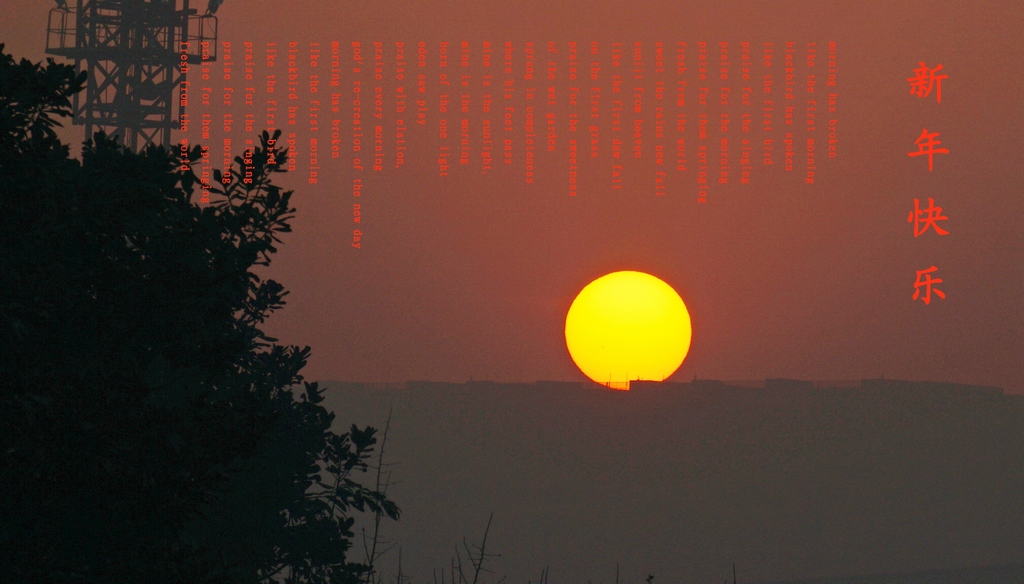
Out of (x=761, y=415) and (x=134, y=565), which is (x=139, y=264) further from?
(x=761, y=415)

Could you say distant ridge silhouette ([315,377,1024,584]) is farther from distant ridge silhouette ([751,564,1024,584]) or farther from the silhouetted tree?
the silhouetted tree

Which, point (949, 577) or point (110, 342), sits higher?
point (110, 342)

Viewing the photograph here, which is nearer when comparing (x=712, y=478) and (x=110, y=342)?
(x=110, y=342)

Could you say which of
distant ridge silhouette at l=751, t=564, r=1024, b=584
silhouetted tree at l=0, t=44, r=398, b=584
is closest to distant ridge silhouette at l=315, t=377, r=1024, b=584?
distant ridge silhouette at l=751, t=564, r=1024, b=584

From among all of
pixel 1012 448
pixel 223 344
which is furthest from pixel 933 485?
pixel 223 344

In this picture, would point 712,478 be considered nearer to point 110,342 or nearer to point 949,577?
point 949,577

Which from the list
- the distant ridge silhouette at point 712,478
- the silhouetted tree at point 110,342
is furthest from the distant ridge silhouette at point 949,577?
the silhouetted tree at point 110,342

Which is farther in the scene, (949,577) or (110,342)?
(949,577)

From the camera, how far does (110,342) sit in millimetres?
7758

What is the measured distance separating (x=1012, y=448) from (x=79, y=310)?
432ft

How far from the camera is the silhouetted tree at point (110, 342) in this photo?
21.9ft

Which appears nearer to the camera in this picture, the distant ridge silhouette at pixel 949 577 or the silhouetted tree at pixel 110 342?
the silhouetted tree at pixel 110 342

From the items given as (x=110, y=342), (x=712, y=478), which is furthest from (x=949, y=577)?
(x=110, y=342)

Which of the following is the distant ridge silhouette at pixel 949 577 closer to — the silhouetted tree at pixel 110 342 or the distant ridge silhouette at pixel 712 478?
the distant ridge silhouette at pixel 712 478
